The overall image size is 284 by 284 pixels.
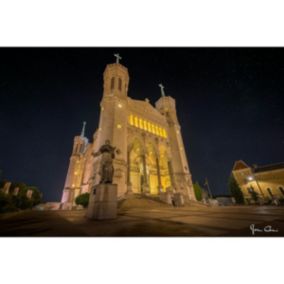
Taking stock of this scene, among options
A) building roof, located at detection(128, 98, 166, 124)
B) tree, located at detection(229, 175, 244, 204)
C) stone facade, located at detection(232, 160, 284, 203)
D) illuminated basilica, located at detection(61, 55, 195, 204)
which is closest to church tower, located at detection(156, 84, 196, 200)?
illuminated basilica, located at detection(61, 55, 195, 204)

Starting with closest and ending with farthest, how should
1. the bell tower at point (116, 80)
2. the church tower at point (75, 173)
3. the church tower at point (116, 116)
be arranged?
the church tower at point (116, 116)
the bell tower at point (116, 80)
the church tower at point (75, 173)

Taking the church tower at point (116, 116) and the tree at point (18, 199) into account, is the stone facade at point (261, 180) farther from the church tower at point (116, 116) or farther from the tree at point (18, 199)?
the tree at point (18, 199)

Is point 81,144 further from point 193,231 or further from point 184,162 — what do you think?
point 193,231

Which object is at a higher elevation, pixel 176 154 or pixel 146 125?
pixel 146 125

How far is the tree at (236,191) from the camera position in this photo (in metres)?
29.2

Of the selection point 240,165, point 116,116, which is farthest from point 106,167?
point 240,165

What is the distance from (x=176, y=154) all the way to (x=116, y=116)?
13527 millimetres

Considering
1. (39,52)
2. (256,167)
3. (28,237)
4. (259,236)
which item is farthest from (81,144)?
(256,167)

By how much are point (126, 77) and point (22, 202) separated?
24988 millimetres

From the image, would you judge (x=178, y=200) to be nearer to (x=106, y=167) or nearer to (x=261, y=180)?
(x=106, y=167)

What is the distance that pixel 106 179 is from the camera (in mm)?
5641

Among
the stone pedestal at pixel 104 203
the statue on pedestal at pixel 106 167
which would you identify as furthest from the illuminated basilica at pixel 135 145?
the stone pedestal at pixel 104 203

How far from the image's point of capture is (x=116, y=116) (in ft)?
65.2
